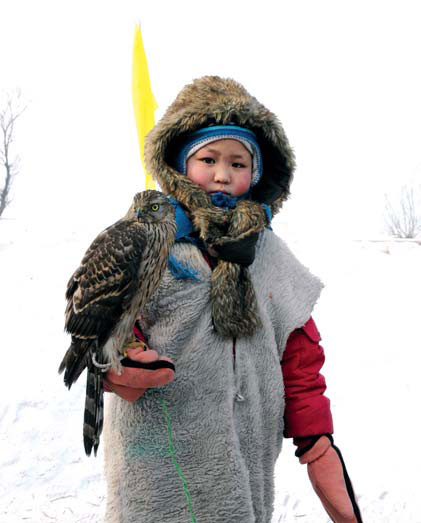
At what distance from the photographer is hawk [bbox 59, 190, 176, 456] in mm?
1447

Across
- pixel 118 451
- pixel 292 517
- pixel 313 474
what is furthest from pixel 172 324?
pixel 292 517

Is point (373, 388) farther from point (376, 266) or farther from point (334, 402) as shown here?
point (376, 266)

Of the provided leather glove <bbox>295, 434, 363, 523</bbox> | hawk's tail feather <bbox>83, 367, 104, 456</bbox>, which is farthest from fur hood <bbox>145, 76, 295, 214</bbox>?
leather glove <bbox>295, 434, 363, 523</bbox>

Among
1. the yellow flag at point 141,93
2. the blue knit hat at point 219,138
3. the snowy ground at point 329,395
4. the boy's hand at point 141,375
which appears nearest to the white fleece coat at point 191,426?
the boy's hand at point 141,375

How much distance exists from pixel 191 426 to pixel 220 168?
93 cm

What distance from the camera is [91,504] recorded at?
13.2 feet

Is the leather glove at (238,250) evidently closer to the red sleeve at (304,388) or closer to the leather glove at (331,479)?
the red sleeve at (304,388)

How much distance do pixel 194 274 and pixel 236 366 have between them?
361mm

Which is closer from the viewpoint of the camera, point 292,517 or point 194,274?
point 194,274

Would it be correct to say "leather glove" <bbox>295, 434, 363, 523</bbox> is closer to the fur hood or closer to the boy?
the boy

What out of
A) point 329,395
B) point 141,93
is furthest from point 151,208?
point 329,395

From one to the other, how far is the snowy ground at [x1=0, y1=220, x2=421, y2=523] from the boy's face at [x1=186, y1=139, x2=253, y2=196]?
3.12 meters

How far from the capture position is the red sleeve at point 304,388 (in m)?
1.80

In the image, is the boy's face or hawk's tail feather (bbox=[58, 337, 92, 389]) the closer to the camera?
hawk's tail feather (bbox=[58, 337, 92, 389])
